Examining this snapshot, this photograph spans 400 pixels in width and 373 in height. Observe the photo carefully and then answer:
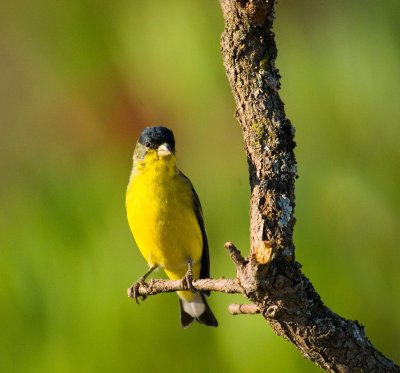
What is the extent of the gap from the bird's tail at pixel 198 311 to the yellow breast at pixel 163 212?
0.53 m

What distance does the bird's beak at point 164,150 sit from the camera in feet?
12.5

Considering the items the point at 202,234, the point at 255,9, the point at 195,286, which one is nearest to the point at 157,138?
the point at 202,234

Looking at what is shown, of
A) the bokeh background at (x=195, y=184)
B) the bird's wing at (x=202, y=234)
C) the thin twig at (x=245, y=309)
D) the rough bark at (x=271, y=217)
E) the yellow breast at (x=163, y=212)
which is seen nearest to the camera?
the rough bark at (x=271, y=217)

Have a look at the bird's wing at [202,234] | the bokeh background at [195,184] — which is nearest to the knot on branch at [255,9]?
the bird's wing at [202,234]

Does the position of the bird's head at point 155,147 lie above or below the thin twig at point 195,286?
above

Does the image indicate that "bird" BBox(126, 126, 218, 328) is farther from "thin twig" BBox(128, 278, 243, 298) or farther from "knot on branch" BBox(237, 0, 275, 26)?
"knot on branch" BBox(237, 0, 275, 26)

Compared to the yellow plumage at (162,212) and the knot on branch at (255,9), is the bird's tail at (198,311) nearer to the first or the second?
the yellow plumage at (162,212)

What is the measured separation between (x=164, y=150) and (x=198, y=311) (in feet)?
3.13

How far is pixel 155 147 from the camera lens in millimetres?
3857

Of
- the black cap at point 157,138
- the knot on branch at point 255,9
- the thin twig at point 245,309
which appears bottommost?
the thin twig at point 245,309

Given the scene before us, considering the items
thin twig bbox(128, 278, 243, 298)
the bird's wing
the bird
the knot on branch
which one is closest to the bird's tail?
the bird's wing

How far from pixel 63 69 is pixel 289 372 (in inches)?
95.2

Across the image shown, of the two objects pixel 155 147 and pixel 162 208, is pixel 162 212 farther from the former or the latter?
pixel 155 147

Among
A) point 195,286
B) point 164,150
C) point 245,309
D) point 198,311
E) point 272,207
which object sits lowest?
point 198,311
